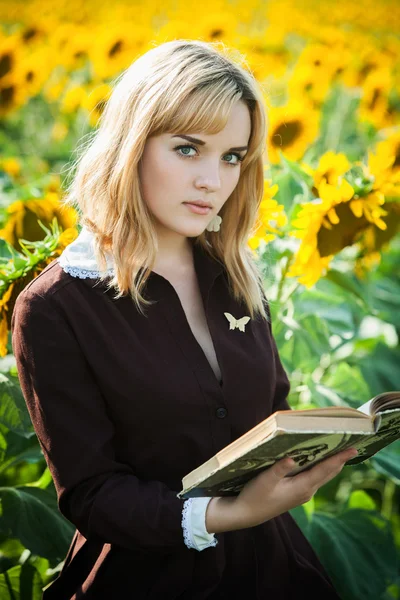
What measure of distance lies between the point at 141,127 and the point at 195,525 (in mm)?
733

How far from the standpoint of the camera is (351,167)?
7.44 feet

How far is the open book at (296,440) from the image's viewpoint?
116 cm

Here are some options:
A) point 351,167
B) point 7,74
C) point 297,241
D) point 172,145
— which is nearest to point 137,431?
point 172,145

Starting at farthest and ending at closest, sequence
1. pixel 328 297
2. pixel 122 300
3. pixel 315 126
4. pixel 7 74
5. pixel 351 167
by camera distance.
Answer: pixel 7 74, pixel 315 126, pixel 328 297, pixel 351 167, pixel 122 300

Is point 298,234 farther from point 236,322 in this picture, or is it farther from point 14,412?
point 14,412

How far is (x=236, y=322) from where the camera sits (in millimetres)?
1678

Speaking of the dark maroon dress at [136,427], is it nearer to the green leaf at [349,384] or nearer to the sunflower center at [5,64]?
the green leaf at [349,384]

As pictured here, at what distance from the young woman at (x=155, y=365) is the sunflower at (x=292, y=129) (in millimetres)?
1370

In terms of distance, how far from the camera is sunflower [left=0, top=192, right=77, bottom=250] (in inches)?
83.5

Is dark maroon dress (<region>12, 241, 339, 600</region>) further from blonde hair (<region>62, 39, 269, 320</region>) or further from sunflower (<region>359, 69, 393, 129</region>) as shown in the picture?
sunflower (<region>359, 69, 393, 129</region>)

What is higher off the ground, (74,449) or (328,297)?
(74,449)

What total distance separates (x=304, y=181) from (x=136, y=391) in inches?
42.7

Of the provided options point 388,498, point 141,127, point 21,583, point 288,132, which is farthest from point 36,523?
point 288,132

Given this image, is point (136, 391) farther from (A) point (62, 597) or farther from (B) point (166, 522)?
(A) point (62, 597)
